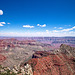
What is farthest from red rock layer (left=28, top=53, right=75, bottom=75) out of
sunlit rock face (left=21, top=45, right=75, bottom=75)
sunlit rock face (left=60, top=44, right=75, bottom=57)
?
sunlit rock face (left=60, top=44, right=75, bottom=57)

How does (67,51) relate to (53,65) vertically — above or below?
above

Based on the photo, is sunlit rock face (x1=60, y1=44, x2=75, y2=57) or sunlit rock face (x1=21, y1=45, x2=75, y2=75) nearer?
sunlit rock face (x1=21, y1=45, x2=75, y2=75)

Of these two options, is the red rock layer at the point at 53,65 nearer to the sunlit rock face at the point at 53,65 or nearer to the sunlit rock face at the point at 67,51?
the sunlit rock face at the point at 53,65

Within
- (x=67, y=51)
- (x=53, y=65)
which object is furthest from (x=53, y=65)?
(x=67, y=51)

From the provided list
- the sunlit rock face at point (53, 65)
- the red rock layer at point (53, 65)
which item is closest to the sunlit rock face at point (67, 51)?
the sunlit rock face at point (53, 65)

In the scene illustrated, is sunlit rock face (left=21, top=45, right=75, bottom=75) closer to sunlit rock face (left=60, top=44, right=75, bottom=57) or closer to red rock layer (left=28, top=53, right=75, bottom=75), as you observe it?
red rock layer (left=28, top=53, right=75, bottom=75)

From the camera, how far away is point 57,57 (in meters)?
91.2

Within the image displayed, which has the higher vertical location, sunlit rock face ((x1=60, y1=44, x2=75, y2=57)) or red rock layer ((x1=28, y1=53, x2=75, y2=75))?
sunlit rock face ((x1=60, y1=44, x2=75, y2=57))

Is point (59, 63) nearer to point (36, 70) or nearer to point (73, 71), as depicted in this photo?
point (73, 71)

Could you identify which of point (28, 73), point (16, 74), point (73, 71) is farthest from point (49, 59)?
point (16, 74)

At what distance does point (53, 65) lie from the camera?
278 ft

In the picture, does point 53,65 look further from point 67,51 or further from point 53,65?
point 67,51

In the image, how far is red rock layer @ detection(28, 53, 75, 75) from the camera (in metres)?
75.9

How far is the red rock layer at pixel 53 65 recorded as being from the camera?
75.9 m
